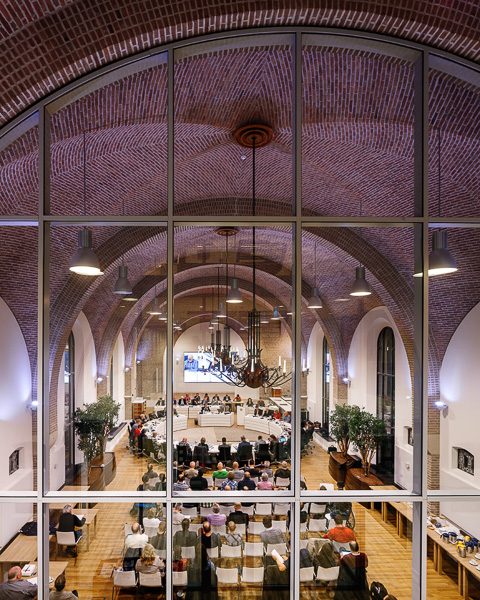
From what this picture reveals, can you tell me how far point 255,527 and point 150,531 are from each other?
4.03 feet

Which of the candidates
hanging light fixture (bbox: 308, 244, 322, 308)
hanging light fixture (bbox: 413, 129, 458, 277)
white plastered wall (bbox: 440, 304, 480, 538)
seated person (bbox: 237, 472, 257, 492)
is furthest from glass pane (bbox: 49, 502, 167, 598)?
hanging light fixture (bbox: 413, 129, 458, 277)

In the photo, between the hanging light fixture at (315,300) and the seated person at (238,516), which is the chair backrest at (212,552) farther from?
the hanging light fixture at (315,300)

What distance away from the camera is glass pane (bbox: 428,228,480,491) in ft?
12.9

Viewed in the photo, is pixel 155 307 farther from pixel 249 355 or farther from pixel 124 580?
pixel 124 580

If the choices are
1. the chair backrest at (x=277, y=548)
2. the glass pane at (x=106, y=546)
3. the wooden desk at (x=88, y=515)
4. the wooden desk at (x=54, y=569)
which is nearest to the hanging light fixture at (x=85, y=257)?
the glass pane at (x=106, y=546)

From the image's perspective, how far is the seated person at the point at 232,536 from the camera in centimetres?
428

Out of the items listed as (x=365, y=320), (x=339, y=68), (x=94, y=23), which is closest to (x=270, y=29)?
(x=339, y=68)

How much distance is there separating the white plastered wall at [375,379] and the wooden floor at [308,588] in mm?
626

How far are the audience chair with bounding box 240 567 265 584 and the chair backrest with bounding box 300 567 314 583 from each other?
0.64m

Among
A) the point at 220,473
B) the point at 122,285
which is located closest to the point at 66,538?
the point at 220,473

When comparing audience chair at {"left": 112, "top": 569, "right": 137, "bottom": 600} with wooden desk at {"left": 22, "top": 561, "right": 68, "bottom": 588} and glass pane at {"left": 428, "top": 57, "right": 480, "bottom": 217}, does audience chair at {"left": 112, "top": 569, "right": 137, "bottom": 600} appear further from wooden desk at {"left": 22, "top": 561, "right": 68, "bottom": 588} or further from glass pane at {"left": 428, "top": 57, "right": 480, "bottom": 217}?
glass pane at {"left": 428, "top": 57, "right": 480, "bottom": 217}

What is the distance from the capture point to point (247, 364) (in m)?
5.48

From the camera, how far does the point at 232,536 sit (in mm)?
4289

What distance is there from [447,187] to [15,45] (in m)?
4.63
